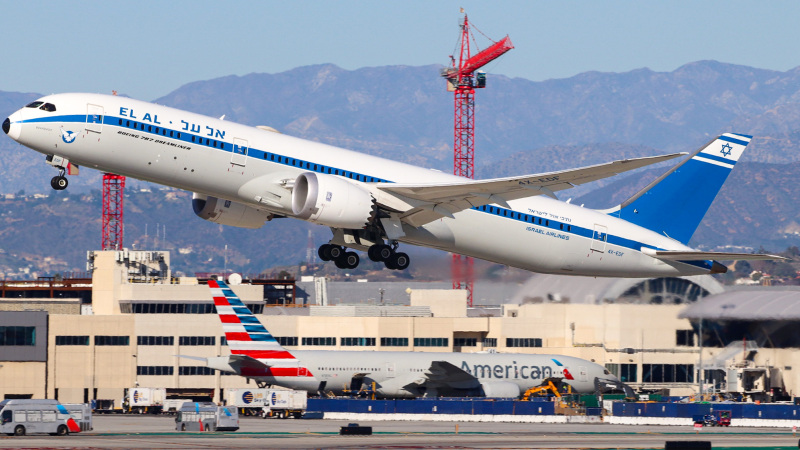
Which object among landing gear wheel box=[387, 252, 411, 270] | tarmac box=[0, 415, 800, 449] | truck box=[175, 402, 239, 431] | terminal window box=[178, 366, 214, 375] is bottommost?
tarmac box=[0, 415, 800, 449]

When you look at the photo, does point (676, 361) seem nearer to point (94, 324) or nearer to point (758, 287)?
point (758, 287)

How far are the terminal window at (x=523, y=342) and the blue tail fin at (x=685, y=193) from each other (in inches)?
1517

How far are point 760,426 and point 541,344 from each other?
26861 millimetres

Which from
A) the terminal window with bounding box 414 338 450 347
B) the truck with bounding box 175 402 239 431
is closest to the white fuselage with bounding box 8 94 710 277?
the truck with bounding box 175 402 239 431

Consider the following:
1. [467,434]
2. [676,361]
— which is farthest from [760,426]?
[467,434]

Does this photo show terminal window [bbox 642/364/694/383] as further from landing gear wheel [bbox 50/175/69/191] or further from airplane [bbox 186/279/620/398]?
landing gear wheel [bbox 50/175/69/191]

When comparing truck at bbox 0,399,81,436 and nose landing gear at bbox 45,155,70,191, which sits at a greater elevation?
nose landing gear at bbox 45,155,70,191

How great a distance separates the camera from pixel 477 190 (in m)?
46.5

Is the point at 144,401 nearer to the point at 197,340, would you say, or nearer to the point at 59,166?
the point at 197,340

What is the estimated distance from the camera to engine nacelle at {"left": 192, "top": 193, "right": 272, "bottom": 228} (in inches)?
1983

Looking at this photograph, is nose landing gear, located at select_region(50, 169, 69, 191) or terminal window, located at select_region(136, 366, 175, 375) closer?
nose landing gear, located at select_region(50, 169, 69, 191)

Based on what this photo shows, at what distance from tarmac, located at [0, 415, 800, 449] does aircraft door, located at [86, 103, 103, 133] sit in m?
14.2

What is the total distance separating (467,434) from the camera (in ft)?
203

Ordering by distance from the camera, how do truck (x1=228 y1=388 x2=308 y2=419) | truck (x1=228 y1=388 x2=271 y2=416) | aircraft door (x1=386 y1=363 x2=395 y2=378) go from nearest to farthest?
truck (x1=228 y1=388 x2=308 y2=419), truck (x1=228 y1=388 x2=271 y2=416), aircraft door (x1=386 y1=363 x2=395 y2=378)
